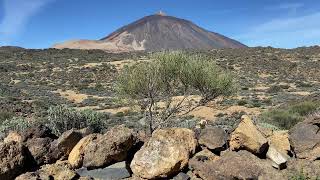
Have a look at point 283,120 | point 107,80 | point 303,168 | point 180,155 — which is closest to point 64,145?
point 180,155

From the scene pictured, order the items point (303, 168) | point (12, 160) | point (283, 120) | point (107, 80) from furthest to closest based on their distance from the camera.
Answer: point (107, 80) < point (283, 120) < point (12, 160) < point (303, 168)

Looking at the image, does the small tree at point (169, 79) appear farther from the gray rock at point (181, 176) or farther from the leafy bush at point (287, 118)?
the gray rock at point (181, 176)

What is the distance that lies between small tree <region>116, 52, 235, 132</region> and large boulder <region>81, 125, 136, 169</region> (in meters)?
4.72

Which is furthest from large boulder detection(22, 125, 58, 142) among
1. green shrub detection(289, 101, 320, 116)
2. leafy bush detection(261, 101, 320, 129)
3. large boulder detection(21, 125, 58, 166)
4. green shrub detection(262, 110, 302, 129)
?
green shrub detection(289, 101, 320, 116)

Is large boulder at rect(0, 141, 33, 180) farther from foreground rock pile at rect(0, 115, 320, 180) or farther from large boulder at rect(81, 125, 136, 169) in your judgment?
large boulder at rect(81, 125, 136, 169)

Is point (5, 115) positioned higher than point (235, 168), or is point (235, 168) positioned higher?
point (235, 168)

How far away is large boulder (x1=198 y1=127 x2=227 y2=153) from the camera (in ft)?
29.3

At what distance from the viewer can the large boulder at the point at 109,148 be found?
29.3ft

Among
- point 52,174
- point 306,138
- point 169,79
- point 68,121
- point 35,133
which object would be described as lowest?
point 52,174

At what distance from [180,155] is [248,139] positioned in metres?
1.18

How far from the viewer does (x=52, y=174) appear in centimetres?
893

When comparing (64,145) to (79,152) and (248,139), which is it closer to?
(79,152)

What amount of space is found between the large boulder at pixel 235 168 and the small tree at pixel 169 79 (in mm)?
5354

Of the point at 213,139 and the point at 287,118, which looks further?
the point at 287,118
